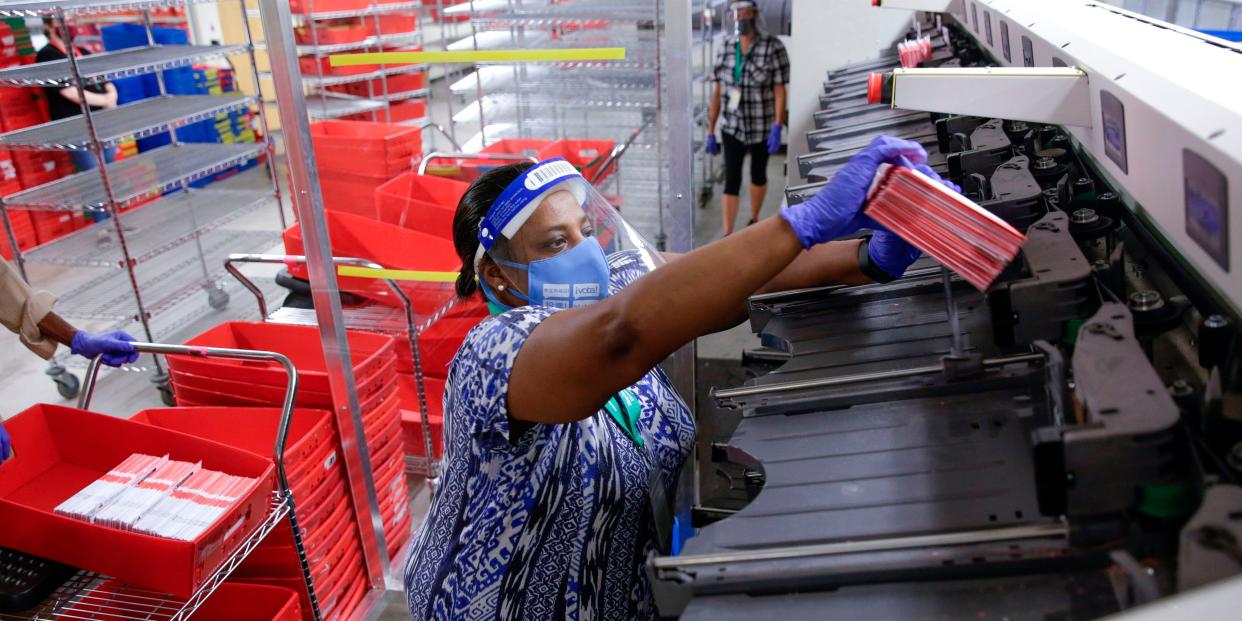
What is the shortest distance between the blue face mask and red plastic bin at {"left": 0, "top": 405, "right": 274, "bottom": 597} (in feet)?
3.58

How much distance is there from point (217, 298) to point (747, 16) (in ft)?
14.6

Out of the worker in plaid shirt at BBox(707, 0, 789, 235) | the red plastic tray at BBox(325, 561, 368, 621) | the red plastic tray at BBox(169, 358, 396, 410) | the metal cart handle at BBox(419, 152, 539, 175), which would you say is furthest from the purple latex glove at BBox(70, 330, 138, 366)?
the worker in plaid shirt at BBox(707, 0, 789, 235)

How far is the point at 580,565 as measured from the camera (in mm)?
1670

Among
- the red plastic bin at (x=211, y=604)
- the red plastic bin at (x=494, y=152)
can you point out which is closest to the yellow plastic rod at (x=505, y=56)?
the red plastic bin at (x=494, y=152)

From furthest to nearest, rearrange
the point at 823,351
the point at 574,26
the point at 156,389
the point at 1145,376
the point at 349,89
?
the point at 349,89 → the point at 574,26 → the point at 156,389 → the point at 823,351 → the point at 1145,376

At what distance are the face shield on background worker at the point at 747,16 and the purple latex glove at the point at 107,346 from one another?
5.09 meters

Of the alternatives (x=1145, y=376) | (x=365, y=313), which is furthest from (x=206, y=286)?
(x=1145, y=376)

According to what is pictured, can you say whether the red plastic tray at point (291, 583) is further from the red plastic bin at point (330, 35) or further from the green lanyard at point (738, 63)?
the red plastic bin at point (330, 35)

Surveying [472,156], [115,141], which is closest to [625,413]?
[472,156]

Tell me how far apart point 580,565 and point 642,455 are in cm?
25

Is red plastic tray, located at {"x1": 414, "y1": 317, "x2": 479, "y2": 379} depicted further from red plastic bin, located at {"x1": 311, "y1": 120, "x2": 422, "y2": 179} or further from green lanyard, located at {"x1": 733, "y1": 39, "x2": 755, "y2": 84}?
green lanyard, located at {"x1": 733, "y1": 39, "x2": 755, "y2": 84}

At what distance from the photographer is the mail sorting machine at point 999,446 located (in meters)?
0.91

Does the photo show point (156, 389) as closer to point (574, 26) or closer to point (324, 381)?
point (324, 381)

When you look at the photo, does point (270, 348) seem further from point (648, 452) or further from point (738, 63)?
point (738, 63)
